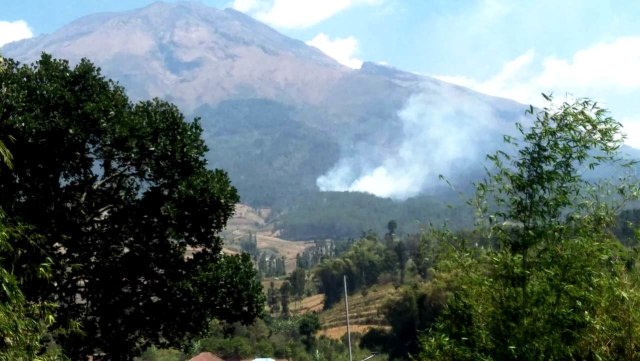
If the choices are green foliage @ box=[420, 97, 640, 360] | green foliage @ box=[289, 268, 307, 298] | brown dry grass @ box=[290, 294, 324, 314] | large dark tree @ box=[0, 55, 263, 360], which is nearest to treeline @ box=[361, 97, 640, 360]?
green foliage @ box=[420, 97, 640, 360]

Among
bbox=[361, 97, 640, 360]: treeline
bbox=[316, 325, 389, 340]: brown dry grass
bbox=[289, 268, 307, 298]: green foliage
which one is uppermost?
bbox=[361, 97, 640, 360]: treeline

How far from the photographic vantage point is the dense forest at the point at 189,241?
8625mm

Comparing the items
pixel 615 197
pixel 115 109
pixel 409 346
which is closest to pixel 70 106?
pixel 115 109

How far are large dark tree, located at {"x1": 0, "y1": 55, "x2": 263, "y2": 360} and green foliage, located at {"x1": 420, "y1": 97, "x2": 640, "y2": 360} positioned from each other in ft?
28.7

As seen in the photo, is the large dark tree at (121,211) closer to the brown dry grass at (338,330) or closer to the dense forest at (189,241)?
the dense forest at (189,241)

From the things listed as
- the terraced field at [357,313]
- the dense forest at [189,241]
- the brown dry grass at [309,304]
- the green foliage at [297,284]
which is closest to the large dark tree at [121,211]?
the dense forest at [189,241]

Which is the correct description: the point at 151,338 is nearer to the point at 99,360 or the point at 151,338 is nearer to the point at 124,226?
the point at 99,360

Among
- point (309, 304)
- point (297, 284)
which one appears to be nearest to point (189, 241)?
point (309, 304)

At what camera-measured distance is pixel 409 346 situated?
77.8 m

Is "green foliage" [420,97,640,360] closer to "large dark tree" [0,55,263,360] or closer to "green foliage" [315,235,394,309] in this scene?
"large dark tree" [0,55,263,360]

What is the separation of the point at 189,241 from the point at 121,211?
2049 millimetres

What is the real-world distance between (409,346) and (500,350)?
71.7 meters

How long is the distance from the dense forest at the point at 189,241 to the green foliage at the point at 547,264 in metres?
0.02

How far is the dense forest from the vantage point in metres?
8.62
